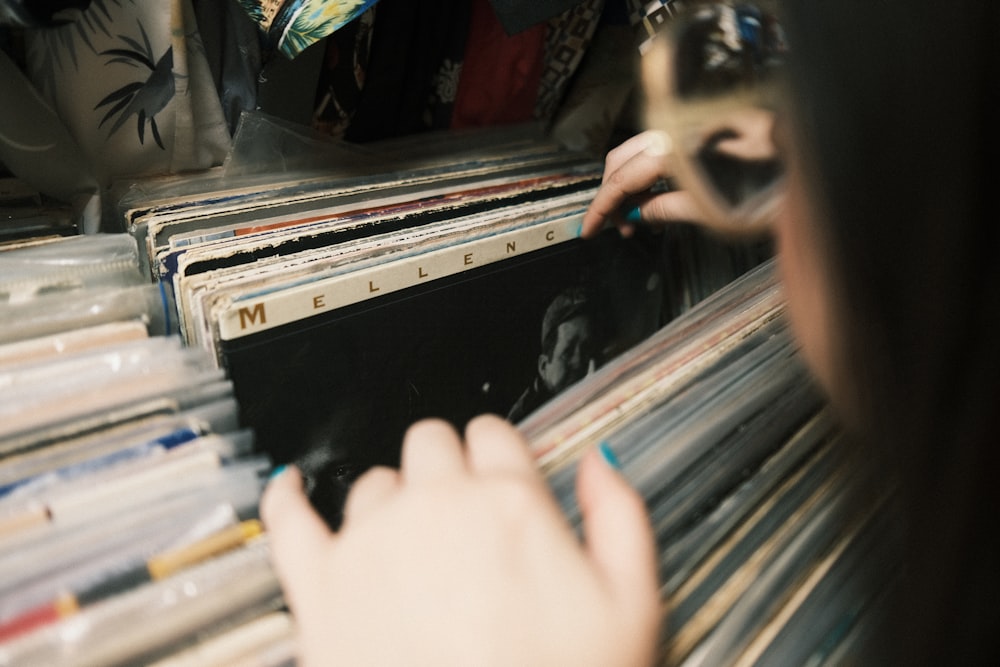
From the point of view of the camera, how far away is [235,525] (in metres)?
0.41

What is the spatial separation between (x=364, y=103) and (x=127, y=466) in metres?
0.69

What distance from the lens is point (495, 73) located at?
1.02m

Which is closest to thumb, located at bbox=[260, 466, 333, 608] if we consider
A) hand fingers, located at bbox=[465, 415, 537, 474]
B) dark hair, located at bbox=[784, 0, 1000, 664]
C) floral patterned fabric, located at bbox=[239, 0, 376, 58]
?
hand fingers, located at bbox=[465, 415, 537, 474]

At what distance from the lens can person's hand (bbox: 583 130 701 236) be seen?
2.35 ft

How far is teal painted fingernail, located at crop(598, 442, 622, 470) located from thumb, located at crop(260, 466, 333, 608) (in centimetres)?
20

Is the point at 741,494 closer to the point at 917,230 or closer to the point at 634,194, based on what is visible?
the point at 917,230

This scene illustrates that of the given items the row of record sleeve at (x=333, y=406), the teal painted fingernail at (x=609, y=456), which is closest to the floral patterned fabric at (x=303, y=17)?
the row of record sleeve at (x=333, y=406)

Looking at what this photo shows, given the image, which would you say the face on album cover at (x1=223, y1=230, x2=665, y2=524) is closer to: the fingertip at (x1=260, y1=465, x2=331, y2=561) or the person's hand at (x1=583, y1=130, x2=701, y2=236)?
the person's hand at (x1=583, y1=130, x2=701, y2=236)

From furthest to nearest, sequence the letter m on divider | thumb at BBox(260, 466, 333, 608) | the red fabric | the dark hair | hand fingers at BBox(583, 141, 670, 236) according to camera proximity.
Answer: the red fabric, hand fingers at BBox(583, 141, 670, 236), the letter m on divider, thumb at BBox(260, 466, 333, 608), the dark hair

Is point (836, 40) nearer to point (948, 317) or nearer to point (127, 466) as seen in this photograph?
point (948, 317)

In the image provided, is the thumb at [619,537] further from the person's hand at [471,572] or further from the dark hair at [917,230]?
the dark hair at [917,230]

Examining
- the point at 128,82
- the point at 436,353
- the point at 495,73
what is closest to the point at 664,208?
the point at 436,353

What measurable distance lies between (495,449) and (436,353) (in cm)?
33

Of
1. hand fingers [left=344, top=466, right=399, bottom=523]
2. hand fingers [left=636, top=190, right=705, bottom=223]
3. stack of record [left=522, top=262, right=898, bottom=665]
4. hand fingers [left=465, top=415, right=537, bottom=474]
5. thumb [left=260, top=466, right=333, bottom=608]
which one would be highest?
hand fingers [left=636, top=190, right=705, bottom=223]
